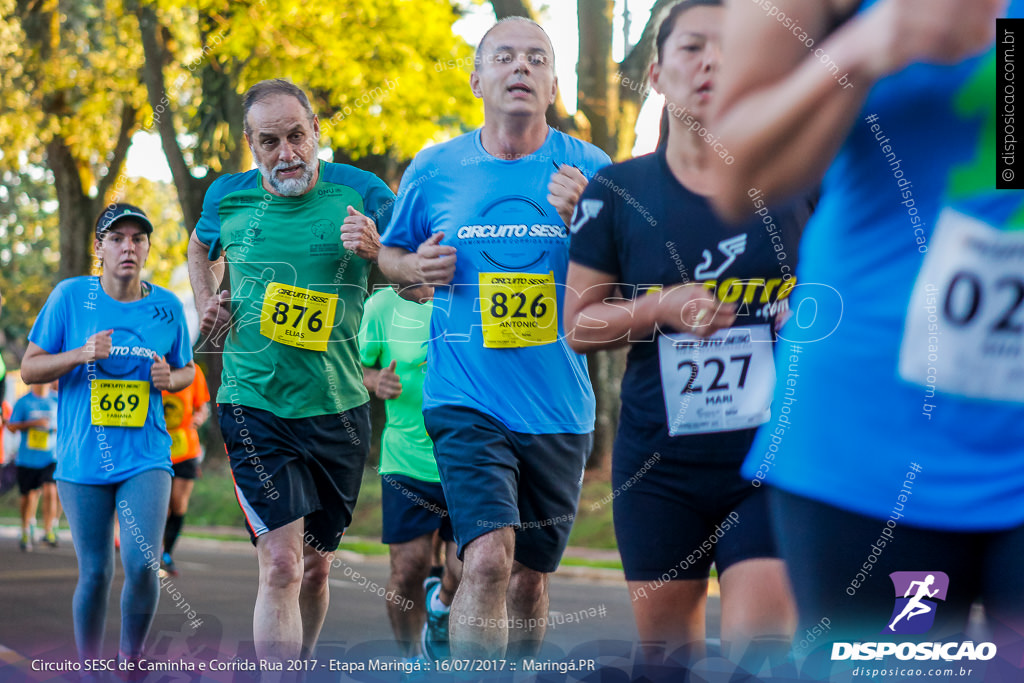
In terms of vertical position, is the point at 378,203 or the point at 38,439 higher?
the point at 378,203

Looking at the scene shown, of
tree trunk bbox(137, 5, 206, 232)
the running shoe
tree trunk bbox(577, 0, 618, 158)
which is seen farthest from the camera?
tree trunk bbox(137, 5, 206, 232)

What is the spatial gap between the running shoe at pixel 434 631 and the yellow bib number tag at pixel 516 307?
1.49 meters

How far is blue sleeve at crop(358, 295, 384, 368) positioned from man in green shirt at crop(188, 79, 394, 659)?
3.95 ft

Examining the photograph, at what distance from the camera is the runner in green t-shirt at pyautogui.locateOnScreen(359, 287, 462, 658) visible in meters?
5.02

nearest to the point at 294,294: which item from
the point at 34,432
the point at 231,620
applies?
the point at 231,620

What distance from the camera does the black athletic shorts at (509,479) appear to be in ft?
11.6

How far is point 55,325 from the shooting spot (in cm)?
454

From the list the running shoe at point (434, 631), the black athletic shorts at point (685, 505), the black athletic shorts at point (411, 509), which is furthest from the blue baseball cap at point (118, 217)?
the black athletic shorts at point (685, 505)

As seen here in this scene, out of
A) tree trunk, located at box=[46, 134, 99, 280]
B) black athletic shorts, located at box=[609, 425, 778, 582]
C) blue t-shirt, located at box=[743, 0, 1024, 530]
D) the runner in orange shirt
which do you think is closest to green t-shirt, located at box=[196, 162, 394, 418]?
black athletic shorts, located at box=[609, 425, 778, 582]

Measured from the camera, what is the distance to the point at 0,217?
23.1 meters

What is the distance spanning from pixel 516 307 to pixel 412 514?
1.66m

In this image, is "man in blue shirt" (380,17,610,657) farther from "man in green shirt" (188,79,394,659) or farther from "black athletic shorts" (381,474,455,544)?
"black athletic shorts" (381,474,455,544)

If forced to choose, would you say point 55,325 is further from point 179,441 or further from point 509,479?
point 179,441

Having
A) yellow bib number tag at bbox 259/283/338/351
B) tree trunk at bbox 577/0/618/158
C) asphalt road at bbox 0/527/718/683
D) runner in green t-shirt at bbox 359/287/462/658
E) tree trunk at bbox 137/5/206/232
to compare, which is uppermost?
tree trunk at bbox 137/5/206/232
